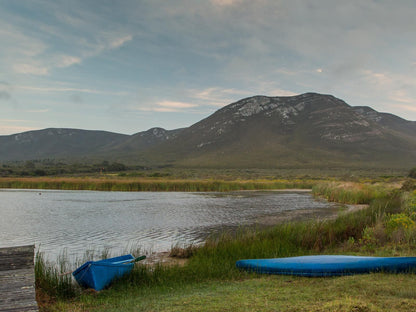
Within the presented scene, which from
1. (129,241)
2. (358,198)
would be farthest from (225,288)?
(358,198)

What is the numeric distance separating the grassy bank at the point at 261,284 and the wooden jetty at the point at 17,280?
118cm

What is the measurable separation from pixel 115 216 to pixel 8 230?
22.5ft

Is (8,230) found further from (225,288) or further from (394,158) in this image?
(394,158)

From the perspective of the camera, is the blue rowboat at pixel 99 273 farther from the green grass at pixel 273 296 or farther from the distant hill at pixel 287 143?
the distant hill at pixel 287 143

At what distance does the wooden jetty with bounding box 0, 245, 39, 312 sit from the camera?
537 cm

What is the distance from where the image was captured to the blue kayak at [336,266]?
28.6 ft

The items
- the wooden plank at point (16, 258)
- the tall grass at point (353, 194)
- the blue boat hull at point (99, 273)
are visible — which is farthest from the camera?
the tall grass at point (353, 194)

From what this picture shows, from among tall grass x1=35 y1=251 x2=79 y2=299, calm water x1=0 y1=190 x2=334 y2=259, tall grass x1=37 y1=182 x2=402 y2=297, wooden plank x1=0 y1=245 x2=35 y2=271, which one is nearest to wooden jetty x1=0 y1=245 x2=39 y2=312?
wooden plank x1=0 y1=245 x2=35 y2=271

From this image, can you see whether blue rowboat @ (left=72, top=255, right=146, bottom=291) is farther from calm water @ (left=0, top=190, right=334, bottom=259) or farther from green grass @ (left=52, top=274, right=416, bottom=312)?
calm water @ (left=0, top=190, right=334, bottom=259)

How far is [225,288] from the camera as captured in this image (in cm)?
821

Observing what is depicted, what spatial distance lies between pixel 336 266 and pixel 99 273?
19.2 ft

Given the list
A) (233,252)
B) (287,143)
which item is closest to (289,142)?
(287,143)

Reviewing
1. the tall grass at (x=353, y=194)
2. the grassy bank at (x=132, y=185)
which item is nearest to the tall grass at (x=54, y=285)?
the tall grass at (x=353, y=194)

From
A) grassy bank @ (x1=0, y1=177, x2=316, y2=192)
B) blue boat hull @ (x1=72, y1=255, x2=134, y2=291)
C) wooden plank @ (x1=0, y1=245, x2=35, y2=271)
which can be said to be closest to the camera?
wooden plank @ (x1=0, y1=245, x2=35, y2=271)
